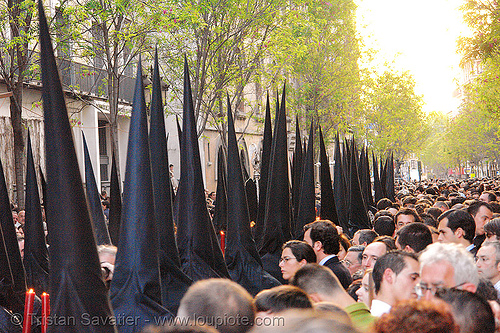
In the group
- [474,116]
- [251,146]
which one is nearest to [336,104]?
[251,146]

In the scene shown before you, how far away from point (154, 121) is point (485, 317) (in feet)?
10.0

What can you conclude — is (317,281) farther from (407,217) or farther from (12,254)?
(407,217)

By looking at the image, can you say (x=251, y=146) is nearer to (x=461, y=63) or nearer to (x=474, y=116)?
(x=461, y=63)

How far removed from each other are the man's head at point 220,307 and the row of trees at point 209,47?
508cm

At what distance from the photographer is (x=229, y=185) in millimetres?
6039

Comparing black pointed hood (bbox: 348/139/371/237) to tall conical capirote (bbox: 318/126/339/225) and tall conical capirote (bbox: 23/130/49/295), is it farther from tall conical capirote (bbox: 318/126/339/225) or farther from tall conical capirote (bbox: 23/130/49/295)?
tall conical capirote (bbox: 23/130/49/295)

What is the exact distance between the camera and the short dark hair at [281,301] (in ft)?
10.1

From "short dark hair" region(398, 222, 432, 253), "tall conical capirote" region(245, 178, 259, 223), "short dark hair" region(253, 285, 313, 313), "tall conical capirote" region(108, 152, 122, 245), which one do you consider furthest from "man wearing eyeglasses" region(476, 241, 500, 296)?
"tall conical capirote" region(245, 178, 259, 223)

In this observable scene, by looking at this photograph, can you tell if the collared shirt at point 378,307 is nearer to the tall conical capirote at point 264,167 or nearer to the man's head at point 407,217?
the man's head at point 407,217

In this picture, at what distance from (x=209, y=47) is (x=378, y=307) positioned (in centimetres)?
1309

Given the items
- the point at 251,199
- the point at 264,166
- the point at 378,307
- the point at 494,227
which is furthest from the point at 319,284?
the point at 251,199

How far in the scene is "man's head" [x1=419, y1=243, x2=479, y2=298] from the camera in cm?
379

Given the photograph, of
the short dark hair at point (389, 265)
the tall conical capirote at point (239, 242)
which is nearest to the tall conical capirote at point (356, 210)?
the tall conical capirote at point (239, 242)

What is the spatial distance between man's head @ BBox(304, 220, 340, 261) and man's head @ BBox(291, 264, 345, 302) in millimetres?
2339
